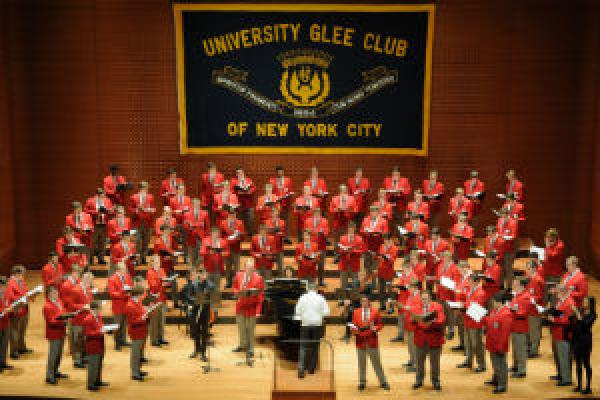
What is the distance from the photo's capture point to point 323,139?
17641mm

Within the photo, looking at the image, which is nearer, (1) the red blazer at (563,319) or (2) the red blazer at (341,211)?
(1) the red blazer at (563,319)

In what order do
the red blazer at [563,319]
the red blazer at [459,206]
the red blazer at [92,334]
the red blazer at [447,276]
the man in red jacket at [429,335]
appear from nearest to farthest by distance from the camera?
the red blazer at [92,334] < the man in red jacket at [429,335] < the red blazer at [563,319] < the red blazer at [447,276] < the red blazer at [459,206]

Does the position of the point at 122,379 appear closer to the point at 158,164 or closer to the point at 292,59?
the point at 158,164

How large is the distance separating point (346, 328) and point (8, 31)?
373 inches

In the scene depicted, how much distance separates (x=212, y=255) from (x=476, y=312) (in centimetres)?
478

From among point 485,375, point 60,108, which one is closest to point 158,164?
point 60,108

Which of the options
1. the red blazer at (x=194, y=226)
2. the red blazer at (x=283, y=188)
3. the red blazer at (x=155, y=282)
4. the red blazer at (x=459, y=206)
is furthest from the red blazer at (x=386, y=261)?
the red blazer at (x=155, y=282)

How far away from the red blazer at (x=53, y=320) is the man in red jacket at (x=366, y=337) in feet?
13.6

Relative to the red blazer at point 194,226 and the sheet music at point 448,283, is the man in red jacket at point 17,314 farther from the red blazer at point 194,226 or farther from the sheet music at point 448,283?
the sheet music at point 448,283

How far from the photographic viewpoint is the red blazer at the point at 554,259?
45.1 ft

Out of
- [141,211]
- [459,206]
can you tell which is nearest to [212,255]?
[141,211]

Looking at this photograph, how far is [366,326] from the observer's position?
11.4m

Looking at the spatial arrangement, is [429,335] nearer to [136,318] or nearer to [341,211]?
[136,318]

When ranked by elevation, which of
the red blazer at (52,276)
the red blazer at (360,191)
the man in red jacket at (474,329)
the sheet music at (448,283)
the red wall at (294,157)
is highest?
the red wall at (294,157)
